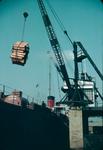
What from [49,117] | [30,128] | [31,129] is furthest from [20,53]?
[49,117]

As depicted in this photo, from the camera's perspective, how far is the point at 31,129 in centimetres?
3147

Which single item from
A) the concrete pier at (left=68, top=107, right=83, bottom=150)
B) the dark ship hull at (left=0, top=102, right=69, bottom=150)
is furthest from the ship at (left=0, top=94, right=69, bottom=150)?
the concrete pier at (left=68, top=107, right=83, bottom=150)

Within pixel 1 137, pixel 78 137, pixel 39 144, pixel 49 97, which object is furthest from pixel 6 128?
pixel 49 97

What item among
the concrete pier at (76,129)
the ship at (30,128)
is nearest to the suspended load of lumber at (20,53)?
the ship at (30,128)

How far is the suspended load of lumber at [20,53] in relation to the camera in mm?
24000

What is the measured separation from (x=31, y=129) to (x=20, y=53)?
10.8m

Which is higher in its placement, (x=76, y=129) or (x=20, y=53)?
(x=20, y=53)

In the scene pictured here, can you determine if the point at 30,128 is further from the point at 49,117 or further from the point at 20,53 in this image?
the point at 20,53

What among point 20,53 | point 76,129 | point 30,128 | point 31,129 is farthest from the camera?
point 76,129

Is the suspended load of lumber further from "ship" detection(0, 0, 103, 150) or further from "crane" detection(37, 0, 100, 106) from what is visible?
"crane" detection(37, 0, 100, 106)

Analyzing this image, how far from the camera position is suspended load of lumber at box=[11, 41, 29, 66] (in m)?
24.0

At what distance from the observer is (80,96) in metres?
40.2

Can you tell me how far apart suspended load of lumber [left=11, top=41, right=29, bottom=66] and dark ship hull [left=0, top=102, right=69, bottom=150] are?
13.4ft

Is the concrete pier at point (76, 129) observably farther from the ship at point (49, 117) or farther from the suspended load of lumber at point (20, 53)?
the suspended load of lumber at point (20, 53)
